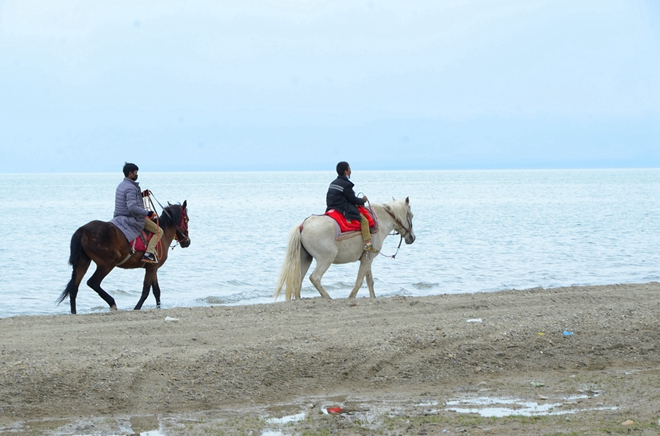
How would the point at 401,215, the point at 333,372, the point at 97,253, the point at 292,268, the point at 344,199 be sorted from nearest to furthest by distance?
the point at 333,372 → the point at 97,253 → the point at 292,268 → the point at 344,199 → the point at 401,215

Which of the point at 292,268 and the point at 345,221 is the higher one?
the point at 345,221

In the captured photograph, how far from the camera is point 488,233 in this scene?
108 ft

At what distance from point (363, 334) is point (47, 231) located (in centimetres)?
3292

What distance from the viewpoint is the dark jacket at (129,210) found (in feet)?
35.6

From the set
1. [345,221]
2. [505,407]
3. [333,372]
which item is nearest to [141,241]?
[345,221]

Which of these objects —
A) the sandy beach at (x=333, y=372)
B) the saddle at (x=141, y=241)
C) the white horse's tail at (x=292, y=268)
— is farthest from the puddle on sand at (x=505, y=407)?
the saddle at (x=141, y=241)

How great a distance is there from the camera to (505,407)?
5.70 metres

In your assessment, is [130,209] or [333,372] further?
[130,209]

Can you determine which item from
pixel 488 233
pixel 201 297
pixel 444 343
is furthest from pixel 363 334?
pixel 488 233

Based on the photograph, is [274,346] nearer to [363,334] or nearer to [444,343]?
[363,334]

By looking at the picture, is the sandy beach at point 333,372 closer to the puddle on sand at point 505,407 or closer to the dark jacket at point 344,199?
the puddle on sand at point 505,407

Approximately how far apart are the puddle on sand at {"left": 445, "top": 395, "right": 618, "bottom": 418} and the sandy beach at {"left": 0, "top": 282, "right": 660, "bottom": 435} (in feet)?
Answer: 0.18

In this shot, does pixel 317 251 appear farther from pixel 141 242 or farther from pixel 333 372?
pixel 333 372

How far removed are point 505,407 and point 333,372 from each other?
1652 mm
